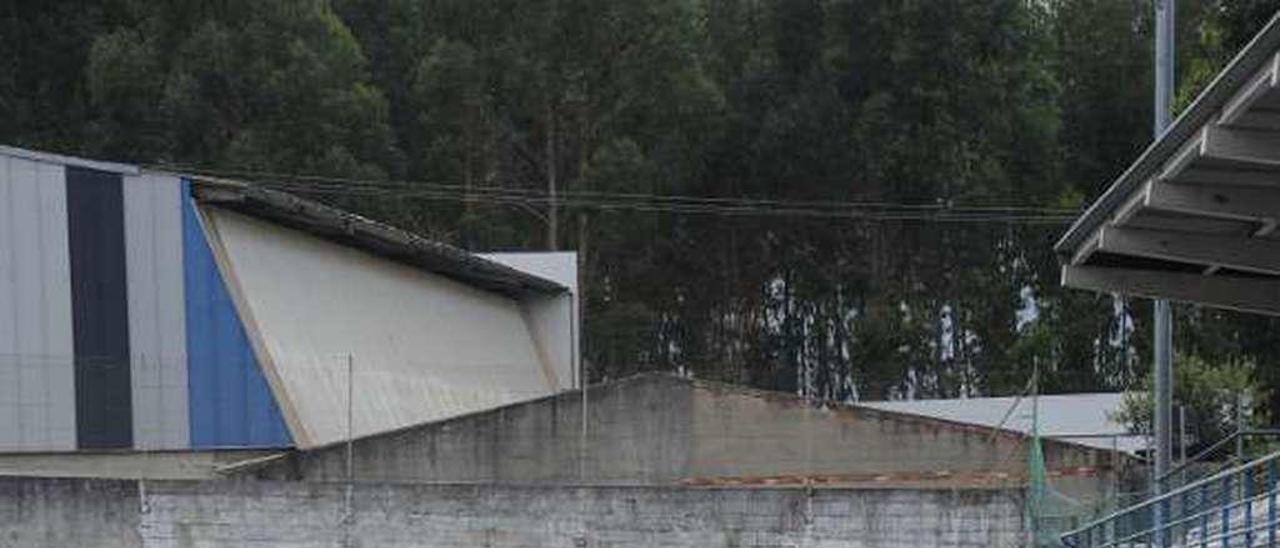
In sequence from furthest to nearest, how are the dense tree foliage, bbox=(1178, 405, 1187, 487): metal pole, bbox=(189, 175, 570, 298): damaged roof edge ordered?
the dense tree foliage < bbox=(189, 175, 570, 298): damaged roof edge < bbox=(1178, 405, 1187, 487): metal pole

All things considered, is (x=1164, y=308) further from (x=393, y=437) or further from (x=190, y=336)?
(x=190, y=336)

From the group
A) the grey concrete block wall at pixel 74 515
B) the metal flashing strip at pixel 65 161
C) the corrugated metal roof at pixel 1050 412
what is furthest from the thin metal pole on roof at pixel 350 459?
the corrugated metal roof at pixel 1050 412

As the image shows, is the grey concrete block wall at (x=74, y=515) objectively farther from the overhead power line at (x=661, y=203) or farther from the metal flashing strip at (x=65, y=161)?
the overhead power line at (x=661, y=203)

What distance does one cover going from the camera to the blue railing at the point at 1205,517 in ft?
46.9

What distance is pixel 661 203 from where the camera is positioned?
165ft

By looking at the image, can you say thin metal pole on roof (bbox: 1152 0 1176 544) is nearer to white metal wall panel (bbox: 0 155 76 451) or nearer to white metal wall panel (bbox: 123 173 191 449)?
white metal wall panel (bbox: 123 173 191 449)

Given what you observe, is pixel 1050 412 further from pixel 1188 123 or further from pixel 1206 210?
pixel 1188 123

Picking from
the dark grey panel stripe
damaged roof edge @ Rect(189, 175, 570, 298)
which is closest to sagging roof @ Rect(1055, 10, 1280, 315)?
damaged roof edge @ Rect(189, 175, 570, 298)

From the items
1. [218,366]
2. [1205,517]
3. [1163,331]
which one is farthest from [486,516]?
[1205,517]

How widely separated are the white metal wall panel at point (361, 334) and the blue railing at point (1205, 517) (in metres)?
13.2

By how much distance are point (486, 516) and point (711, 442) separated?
7475 mm

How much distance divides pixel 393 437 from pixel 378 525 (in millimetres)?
5443

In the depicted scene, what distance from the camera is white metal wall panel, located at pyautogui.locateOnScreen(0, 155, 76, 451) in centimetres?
2503

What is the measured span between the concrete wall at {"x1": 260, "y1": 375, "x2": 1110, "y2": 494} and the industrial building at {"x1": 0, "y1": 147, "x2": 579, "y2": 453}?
2.98 meters
